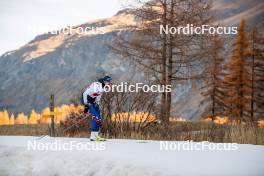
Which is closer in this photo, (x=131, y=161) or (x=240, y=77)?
(x=131, y=161)

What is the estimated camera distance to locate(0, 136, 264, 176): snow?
23.4ft

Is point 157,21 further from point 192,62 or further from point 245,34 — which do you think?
point 245,34

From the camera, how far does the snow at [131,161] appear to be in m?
7.13

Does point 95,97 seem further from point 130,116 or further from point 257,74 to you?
point 257,74

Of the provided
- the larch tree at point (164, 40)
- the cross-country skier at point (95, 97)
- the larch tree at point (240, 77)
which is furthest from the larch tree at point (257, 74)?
the cross-country skier at point (95, 97)

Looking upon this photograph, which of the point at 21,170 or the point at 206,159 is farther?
the point at 21,170

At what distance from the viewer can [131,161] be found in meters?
7.97

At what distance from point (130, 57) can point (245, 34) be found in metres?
16.5

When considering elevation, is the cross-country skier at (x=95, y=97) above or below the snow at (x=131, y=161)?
above

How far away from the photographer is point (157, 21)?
18.4 m

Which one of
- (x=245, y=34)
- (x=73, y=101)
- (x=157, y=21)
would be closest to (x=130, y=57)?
(x=157, y=21)

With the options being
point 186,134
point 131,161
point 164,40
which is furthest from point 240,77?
point 131,161

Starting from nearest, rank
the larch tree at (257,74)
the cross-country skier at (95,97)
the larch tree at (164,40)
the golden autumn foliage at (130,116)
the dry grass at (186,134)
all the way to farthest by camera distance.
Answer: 1. the cross-country skier at (95,97)
2. the dry grass at (186,134)
3. the golden autumn foliage at (130,116)
4. the larch tree at (164,40)
5. the larch tree at (257,74)

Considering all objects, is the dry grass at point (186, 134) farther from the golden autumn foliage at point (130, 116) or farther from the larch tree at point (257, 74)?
the larch tree at point (257, 74)
